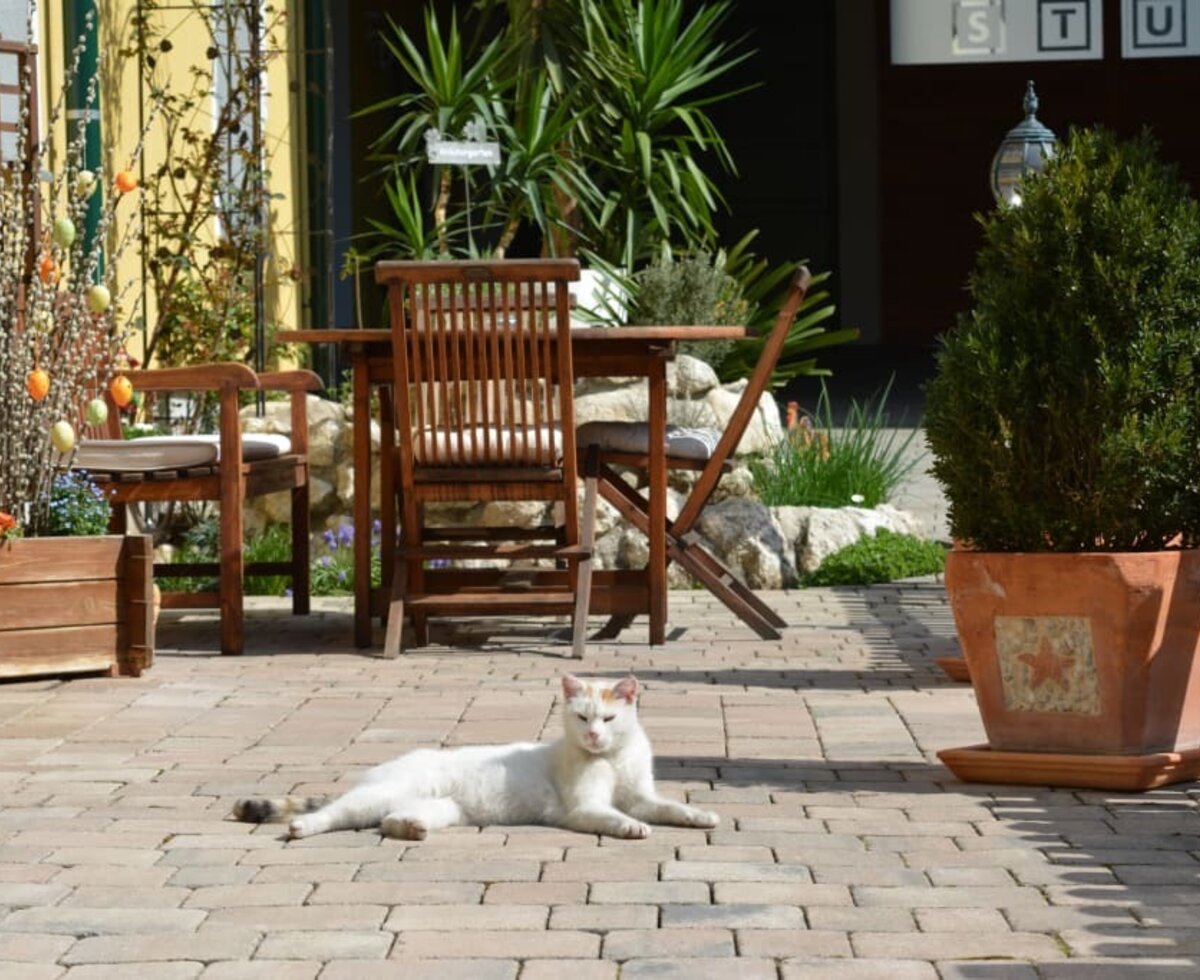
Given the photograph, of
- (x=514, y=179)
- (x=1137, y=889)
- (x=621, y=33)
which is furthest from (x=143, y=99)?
(x=1137, y=889)

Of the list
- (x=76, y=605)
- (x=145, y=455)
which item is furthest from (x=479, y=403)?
(x=76, y=605)

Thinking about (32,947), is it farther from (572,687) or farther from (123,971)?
(572,687)

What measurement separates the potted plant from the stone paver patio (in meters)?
0.12

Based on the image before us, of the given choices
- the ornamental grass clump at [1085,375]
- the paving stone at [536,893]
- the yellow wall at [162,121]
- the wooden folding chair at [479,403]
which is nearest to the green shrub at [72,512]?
the wooden folding chair at [479,403]

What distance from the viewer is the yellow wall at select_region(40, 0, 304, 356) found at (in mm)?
8359

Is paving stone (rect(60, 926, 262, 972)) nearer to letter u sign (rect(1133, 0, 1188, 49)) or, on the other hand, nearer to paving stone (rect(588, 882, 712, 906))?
paving stone (rect(588, 882, 712, 906))

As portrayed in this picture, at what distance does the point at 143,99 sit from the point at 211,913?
6574 millimetres

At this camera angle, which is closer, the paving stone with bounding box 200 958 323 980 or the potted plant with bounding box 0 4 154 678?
the paving stone with bounding box 200 958 323 980

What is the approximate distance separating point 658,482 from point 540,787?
8.64 feet

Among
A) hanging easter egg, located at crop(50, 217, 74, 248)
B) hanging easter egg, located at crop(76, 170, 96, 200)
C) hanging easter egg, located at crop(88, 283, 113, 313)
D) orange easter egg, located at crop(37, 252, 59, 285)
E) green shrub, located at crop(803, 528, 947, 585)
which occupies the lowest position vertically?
green shrub, located at crop(803, 528, 947, 585)

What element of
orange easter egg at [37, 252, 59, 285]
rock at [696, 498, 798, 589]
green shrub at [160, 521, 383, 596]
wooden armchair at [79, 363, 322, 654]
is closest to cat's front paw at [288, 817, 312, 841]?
orange easter egg at [37, 252, 59, 285]

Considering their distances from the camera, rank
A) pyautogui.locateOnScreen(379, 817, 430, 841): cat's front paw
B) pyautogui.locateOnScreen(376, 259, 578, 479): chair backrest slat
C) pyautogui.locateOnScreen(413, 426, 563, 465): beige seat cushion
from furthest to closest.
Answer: pyautogui.locateOnScreen(413, 426, 563, 465): beige seat cushion → pyautogui.locateOnScreen(376, 259, 578, 479): chair backrest slat → pyautogui.locateOnScreen(379, 817, 430, 841): cat's front paw

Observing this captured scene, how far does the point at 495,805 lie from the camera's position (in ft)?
12.8

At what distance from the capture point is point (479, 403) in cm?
635
